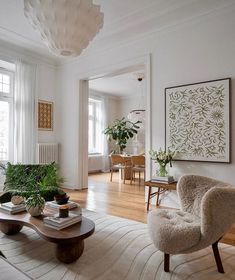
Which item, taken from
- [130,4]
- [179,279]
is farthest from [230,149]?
[130,4]

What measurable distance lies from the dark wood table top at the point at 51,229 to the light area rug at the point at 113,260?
30 cm

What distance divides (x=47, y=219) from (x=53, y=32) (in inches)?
68.6

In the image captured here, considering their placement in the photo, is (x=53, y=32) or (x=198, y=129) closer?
(x=53, y=32)

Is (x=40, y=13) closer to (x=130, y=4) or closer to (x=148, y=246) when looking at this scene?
(x=130, y=4)

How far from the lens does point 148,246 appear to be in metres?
2.44

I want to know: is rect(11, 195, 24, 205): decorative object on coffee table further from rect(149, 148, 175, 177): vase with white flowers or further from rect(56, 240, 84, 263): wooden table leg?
rect(149, 148, 175, 177): vase with white flowers

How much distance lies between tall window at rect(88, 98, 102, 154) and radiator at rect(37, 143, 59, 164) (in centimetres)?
298

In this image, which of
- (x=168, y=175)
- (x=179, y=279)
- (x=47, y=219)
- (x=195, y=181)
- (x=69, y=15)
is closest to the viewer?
(x=179, y=279)

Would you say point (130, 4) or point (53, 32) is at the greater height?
point (130, 4)

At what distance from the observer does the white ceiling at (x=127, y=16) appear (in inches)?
129

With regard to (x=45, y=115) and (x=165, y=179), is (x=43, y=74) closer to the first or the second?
(x=45, y=115)

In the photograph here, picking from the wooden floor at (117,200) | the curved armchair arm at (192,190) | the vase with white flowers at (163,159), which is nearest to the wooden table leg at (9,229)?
the wooden floor at (117,200)

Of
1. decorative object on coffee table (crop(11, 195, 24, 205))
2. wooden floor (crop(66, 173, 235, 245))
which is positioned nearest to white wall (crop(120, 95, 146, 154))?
wooden floor (crop(66, 173, 235, 245))

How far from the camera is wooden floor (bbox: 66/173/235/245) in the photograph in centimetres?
349
